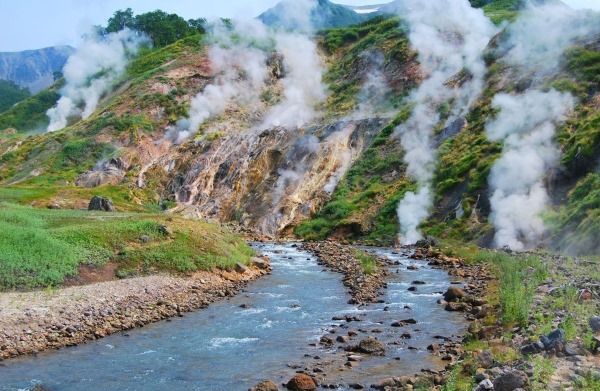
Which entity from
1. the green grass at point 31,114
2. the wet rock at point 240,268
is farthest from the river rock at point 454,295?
the green grass at point 31,114

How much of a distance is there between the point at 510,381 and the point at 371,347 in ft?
19.9

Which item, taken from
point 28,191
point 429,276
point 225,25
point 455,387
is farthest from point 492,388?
point 225,25

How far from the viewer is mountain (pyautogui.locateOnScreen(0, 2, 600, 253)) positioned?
4125cm

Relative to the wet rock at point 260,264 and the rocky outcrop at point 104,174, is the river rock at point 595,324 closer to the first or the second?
the wet rock at point 260,264

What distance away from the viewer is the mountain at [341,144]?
4125 cm

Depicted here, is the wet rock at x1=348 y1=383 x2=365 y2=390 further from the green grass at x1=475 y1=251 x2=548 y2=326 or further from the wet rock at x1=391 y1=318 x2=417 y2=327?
the wet rock at x1=391 y1=318 x2=417 y2=327

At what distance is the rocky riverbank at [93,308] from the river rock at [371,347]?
8.42 metres

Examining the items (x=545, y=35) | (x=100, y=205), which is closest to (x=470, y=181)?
(x=545, y=35)

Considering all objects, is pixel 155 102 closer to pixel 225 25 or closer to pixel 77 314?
pixel 225 25

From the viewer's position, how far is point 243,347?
1811cm

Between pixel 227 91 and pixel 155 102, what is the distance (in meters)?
10.1

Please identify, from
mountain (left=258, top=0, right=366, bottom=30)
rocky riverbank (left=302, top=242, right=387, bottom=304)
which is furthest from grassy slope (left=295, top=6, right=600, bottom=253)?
mountain (left=258, top=0, right=366, bottom=30)

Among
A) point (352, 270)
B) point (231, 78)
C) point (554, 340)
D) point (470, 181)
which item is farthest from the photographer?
point (231, 78)

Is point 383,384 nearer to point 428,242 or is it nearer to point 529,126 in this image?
point 428,242
